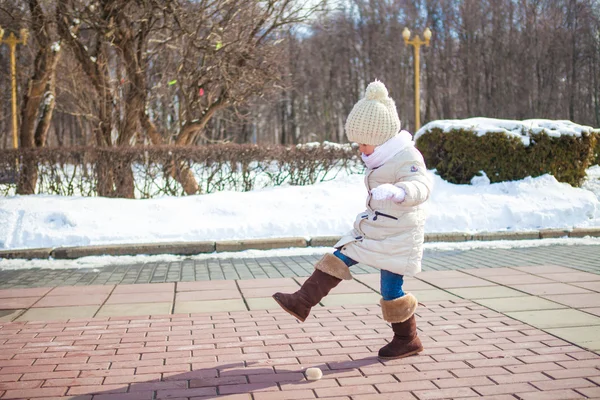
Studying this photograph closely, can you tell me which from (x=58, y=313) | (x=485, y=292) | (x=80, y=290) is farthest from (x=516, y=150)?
(x=58, y=313)

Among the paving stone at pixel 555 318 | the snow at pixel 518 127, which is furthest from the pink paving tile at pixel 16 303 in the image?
the snow at pixel 518 127

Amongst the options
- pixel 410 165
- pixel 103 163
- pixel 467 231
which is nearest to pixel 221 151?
pixel 103 163

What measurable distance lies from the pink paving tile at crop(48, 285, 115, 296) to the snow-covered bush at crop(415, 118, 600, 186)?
7.54 m

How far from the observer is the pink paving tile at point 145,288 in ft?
20.9

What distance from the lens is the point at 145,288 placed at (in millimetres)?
6516

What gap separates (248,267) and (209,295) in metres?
1.60

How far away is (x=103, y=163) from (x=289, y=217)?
380 centimetres

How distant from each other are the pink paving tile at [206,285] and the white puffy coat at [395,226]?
2.74 meters

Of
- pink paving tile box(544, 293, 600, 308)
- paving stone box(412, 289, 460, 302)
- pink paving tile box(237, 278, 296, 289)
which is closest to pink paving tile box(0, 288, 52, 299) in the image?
pink paving tile box(237, 278, 296, 289)

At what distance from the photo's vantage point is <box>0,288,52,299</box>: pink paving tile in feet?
20.5

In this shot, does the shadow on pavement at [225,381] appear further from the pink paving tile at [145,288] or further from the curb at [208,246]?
the curb at [208,246]

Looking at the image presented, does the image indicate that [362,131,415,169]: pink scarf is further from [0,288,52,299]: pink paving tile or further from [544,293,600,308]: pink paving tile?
[0,288,52,299]: pink paving tile

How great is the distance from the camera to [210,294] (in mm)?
6211

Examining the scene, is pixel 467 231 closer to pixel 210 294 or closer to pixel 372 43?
pixel 210 294
